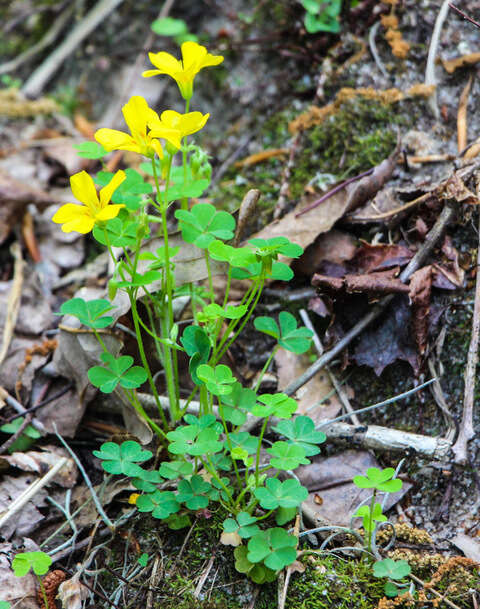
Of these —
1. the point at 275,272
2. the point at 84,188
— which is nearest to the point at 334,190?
the point at 275,272

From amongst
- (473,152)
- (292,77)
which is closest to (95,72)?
(292,77)

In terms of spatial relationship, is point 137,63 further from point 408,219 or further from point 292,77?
point 408,219

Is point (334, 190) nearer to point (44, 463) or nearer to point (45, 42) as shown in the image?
point (44, 463)

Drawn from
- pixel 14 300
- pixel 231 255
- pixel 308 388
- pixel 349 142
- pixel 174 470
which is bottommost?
pixel 308 388

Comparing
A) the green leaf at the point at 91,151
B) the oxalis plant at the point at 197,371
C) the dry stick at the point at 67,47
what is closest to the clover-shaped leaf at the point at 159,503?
the oxalis plant at the point at 197,371

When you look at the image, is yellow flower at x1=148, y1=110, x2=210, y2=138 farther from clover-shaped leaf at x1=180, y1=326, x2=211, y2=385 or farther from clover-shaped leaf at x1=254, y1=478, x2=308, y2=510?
clover-shaped leaf at x1=254, y1=478, x2=308, y2=510

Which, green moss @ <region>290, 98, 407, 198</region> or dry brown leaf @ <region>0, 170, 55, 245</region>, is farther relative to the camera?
dry brown leaf @ <region>0, 170, 55, 245</region>

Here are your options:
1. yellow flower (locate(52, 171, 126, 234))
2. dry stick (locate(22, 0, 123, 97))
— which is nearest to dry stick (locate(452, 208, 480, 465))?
yellow flower (locate(52, 171, 126, 234))

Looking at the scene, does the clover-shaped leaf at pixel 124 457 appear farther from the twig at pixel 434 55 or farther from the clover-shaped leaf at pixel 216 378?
the twig at pixel 434 55
